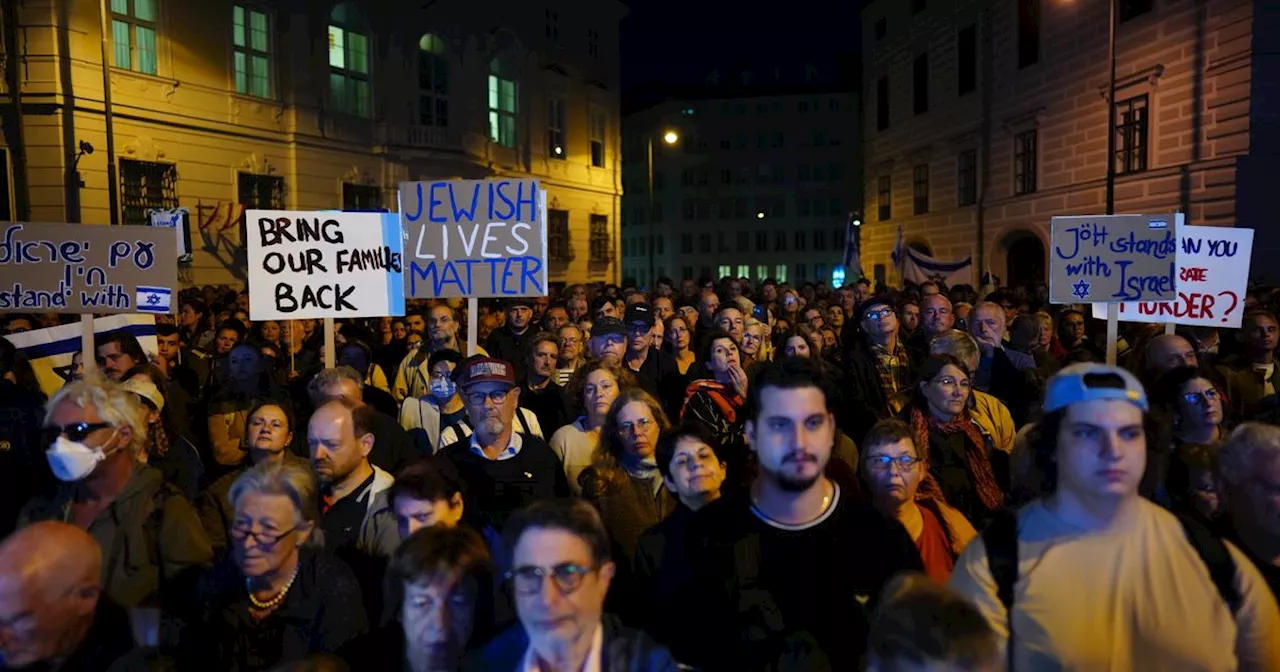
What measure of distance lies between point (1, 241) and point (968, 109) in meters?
24.6

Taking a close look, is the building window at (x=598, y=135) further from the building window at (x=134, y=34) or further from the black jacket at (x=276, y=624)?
the black jacket at (x=276, y=624)

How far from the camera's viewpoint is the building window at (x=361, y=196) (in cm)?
2309

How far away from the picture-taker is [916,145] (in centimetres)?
2867

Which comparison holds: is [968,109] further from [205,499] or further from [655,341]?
[205,499]

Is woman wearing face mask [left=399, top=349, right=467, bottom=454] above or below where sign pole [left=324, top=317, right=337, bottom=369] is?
below

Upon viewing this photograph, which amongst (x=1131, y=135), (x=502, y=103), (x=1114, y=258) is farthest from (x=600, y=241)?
(x=1114, y=258)

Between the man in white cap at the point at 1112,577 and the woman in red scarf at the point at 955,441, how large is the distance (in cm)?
183

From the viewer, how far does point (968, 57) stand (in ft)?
84.1

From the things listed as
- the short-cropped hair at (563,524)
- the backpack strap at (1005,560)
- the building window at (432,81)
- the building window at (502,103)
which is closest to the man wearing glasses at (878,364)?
the backpack strap at (1005,560)

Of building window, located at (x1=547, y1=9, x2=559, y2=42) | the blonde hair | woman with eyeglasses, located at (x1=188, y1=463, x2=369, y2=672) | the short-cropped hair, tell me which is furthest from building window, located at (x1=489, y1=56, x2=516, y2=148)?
the short-cropped hair

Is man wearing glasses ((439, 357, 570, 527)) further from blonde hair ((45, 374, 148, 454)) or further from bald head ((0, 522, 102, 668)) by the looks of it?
bald head ((0, 522, 102, 668))

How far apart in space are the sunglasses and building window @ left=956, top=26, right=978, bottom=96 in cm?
2557

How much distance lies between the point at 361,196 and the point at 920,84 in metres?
17.2

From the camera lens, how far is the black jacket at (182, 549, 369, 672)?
9.67 ft
